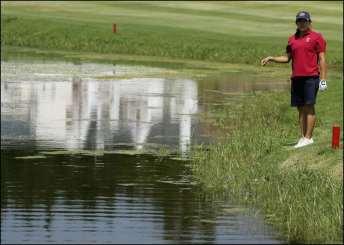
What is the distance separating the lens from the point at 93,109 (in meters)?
24.5

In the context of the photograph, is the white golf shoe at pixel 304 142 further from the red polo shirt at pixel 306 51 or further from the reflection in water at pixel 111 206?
the reflection in water at pixel 111 206

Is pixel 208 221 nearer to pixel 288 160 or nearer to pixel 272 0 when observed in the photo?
pixel 288 160

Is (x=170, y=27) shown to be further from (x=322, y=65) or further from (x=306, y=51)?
(x=306, y=51)

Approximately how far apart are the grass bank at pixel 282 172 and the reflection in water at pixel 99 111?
1305mm

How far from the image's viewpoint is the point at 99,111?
24.0 metres

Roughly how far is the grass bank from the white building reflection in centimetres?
131

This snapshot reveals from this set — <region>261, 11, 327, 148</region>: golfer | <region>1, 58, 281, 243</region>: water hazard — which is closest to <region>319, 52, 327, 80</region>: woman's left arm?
<region>261, 11, 327, 148</region>: golfer

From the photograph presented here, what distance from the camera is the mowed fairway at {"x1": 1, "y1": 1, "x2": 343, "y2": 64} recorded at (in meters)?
42.5

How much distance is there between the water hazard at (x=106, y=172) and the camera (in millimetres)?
11594

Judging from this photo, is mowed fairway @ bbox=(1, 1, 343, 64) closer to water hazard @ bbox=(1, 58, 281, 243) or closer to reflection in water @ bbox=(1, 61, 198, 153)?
reflection in water @ bbox=(1, 61, 198, 153)

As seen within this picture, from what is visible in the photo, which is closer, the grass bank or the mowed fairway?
the grass bank

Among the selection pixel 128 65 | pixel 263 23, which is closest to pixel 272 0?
pixel 263 23

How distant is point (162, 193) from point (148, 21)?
1450 inches

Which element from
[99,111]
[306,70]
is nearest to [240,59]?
[99,111]
